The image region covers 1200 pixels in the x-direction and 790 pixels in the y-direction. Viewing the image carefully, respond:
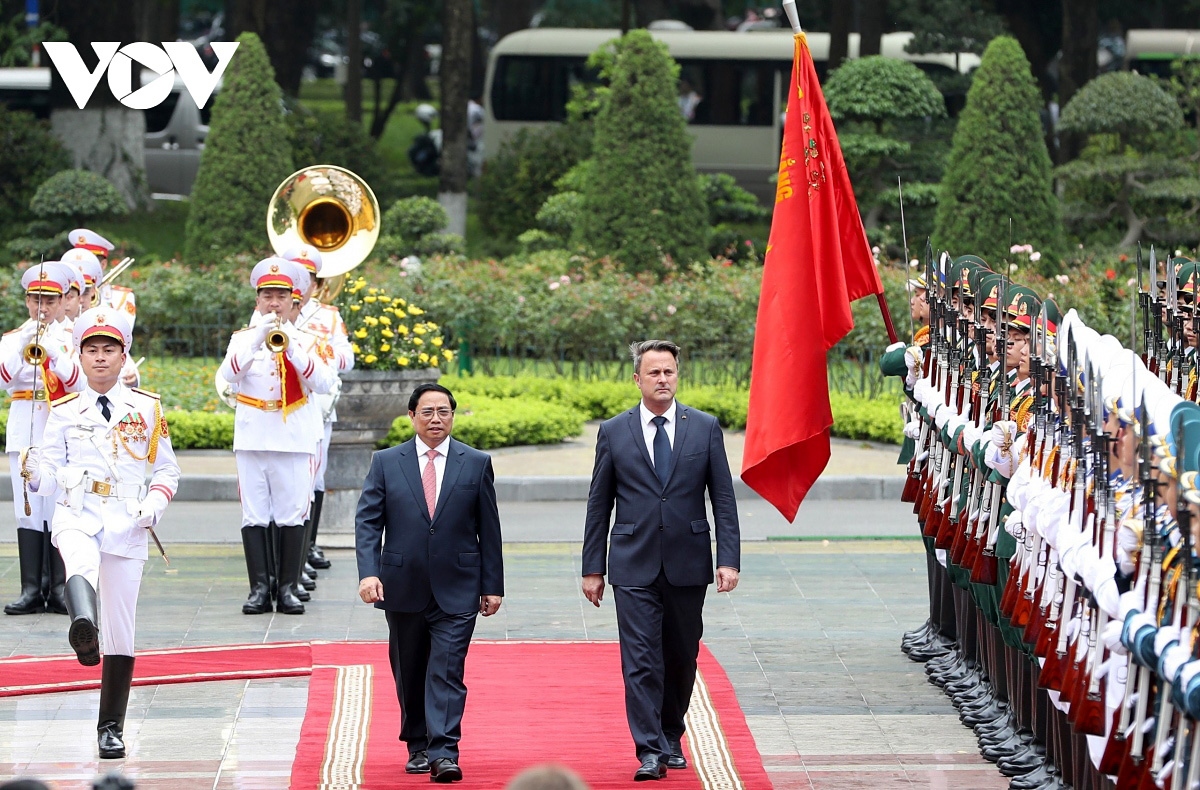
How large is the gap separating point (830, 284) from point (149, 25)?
100 ft

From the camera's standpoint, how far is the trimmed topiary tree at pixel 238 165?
1019 inches

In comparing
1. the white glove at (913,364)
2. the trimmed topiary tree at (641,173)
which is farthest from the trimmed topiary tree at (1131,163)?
the white glove at (913,364)

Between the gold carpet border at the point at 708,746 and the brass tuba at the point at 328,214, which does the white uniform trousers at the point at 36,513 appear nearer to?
the brass tuba at the point at 328,214

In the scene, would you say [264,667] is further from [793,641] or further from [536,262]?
[536,262]

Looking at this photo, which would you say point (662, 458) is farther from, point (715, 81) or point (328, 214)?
point (715, 81)

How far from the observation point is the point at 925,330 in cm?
982

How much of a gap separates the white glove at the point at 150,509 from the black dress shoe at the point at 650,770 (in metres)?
2.14

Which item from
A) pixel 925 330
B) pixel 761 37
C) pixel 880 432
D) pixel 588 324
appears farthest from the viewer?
pixel 761 37

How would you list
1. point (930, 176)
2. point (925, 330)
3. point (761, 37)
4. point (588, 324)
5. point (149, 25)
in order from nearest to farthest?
1. point (925, 330)
2. point (588, 324)
3. point (930, 176)
4. point (761, 37)
5. point (149, 25)

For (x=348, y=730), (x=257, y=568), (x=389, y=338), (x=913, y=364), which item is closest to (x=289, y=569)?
(x=257, y=568)

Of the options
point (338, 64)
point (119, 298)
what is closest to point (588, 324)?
point (119, 298)

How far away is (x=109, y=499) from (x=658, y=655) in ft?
7.44

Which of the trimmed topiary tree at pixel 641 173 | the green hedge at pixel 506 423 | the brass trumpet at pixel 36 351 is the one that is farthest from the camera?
the trimmed topiary tree at pixel 641 173

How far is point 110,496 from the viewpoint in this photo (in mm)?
7934
